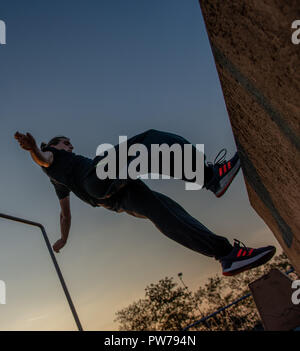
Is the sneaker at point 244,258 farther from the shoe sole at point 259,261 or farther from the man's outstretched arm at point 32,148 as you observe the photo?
the man's outstretched arm at point 32,148

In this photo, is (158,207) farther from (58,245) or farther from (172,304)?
(172,304)

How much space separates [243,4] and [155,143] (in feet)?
3.90

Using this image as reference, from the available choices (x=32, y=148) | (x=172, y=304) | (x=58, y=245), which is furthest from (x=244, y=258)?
(x=172, y=304)

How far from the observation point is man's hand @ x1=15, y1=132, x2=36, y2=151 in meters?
2.07

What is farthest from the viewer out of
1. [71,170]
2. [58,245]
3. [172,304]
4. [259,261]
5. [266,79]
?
[172,304]

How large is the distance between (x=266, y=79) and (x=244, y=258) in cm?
128

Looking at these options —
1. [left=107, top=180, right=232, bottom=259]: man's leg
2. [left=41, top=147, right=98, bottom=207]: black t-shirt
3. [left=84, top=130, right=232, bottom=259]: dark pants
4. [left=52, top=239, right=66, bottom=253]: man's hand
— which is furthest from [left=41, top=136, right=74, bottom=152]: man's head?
[left=52, top=239, right=66, bottom=253]: man's hand

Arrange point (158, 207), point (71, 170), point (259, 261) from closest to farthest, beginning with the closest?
point (259, 261) < point (158, 207) < point (71, 170)

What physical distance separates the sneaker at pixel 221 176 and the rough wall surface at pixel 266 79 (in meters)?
0.21

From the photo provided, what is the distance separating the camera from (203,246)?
2.00m

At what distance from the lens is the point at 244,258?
1.88 m

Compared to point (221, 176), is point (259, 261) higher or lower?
lower
